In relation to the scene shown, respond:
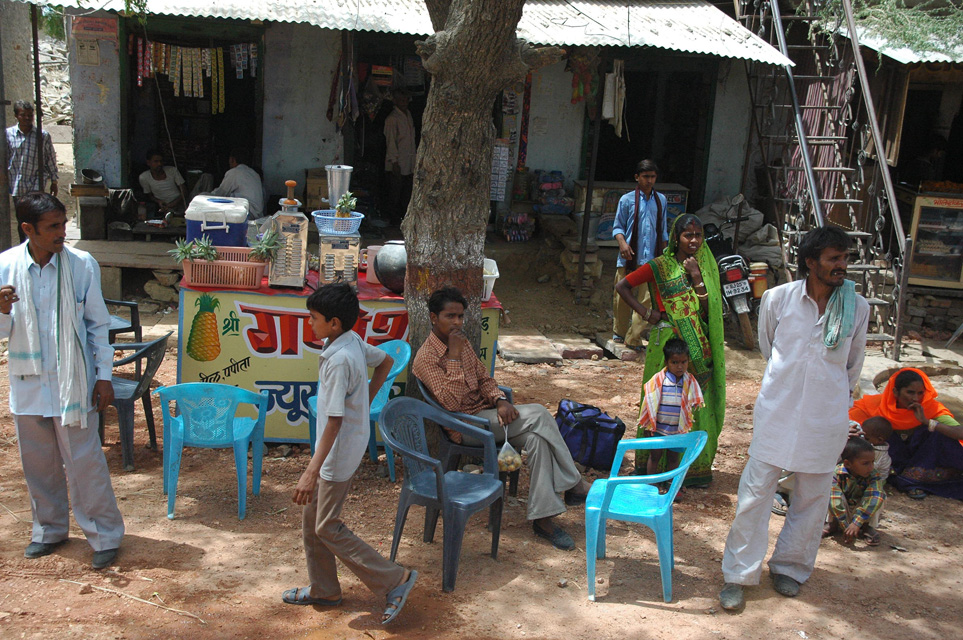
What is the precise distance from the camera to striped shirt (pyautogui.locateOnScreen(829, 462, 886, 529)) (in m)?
4.73

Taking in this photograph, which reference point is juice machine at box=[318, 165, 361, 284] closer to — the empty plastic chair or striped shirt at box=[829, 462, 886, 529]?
the empty plastic chair

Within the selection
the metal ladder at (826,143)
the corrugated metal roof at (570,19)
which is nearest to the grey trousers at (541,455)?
the corrugated metal roof at (570,19)

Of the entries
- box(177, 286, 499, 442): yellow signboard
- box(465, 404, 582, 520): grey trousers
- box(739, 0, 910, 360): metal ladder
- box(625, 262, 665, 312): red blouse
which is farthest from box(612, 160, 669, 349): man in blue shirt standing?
box(465, 404, 582, 520): grey trousers

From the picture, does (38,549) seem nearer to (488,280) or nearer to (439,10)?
(488,280)

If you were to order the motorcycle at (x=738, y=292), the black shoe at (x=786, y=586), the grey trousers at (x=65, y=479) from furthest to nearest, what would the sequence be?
1. the motorcycle at (x=738, y=292)
2. the black shoe at (x=786, y=586)
3. the grey trousers at (x=65, y=479)

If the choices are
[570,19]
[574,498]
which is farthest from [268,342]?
[570,19]

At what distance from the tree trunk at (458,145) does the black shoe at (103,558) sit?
2046mm

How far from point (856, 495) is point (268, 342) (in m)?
3.72

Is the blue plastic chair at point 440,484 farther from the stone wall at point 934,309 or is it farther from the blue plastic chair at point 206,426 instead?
the stone wall at point 934,309

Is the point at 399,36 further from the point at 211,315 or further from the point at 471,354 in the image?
the point at 471,354

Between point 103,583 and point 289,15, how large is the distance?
245 inches

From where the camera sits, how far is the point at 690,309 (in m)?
5.14

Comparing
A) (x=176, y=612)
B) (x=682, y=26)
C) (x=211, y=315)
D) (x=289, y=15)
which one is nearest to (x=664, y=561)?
(x=176, y=612)

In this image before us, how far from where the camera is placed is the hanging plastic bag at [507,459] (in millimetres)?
4602
